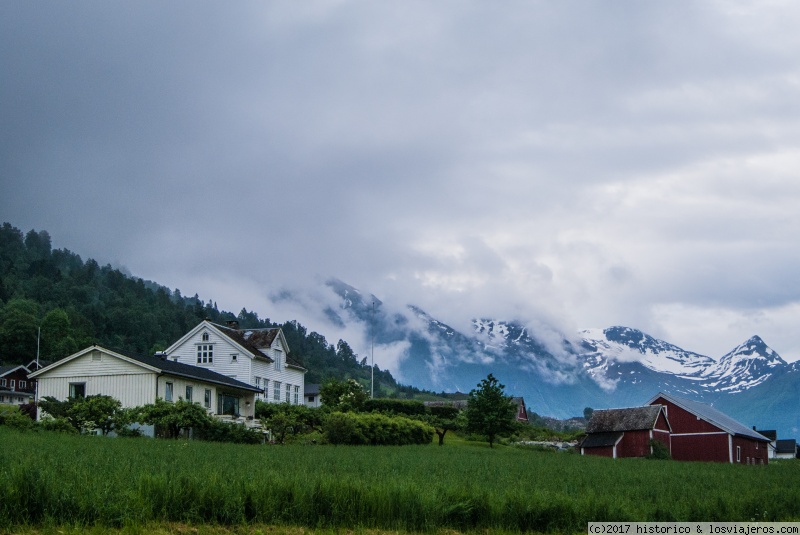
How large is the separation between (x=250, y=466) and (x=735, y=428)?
58.4 m

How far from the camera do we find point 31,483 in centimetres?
1311

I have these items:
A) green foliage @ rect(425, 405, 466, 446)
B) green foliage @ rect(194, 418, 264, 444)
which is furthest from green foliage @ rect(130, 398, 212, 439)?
green foliage @ rect(425, 405, 466, 446)

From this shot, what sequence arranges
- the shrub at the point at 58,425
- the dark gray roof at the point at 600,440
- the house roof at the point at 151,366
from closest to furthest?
the shrub at the point at 58,425, the house roof at the point at 151,366, the dark gray roof at the point at 600,440

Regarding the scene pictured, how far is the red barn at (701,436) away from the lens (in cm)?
6488

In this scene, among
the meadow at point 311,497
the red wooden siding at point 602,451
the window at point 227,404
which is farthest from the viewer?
the red wooden siding at point 602,451

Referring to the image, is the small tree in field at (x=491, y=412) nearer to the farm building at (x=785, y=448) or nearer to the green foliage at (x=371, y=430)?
the green foliage at (x=371, y=430)

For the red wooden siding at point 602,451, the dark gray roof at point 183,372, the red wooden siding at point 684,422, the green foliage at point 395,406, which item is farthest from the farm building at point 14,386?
the red wooden siding at point 684,422

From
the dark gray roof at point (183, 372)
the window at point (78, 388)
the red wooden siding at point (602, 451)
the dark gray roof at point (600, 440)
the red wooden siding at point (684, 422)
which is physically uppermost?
the dark gray roof at point (183, 372)

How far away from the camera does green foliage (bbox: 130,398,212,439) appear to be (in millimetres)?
40250

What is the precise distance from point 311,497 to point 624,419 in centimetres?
5352

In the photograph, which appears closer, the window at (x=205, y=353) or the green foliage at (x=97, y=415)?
the green foliage at (x=97, y=415)

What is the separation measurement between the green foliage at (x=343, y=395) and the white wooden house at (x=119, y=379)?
1392cm

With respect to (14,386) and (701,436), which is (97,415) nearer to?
(701,436)

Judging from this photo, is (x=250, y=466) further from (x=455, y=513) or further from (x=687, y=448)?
(x=687, y=448)
